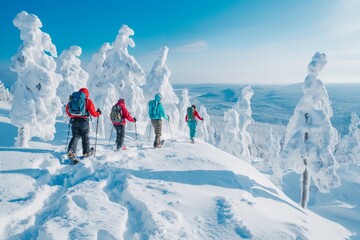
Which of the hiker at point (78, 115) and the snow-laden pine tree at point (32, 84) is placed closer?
the hiker at point (78, 115)

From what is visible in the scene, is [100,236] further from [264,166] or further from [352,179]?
[264,166]

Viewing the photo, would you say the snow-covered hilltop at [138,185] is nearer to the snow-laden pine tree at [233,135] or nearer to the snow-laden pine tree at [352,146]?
the snow-laden pine tree at [233,135]

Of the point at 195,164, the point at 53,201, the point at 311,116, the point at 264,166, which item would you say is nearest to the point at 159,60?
the point at 311,116

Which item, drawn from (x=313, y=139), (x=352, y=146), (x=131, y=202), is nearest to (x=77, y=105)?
(x=131, y=202)

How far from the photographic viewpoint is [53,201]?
562cm

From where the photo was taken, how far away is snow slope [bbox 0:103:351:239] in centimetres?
459

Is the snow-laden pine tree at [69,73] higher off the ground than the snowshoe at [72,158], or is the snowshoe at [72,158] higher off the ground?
the snow-laden pine tree at [69,73]

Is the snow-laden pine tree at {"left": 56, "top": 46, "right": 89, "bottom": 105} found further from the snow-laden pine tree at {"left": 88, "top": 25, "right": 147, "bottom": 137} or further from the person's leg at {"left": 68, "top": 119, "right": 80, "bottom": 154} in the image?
the person's leg at {"left": 68, "top": 119, "right": 80, "bottom": 154}

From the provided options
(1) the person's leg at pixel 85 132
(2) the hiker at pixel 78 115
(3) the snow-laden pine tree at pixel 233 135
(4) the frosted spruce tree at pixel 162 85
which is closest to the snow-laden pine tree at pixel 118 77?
(4) the frosted spruce tree at pixel 162 85

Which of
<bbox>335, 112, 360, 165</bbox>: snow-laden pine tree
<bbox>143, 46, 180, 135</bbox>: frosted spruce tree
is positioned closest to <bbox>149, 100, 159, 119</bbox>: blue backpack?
<bbox>143, 46, 180, 135</bbox>: frosted spruce tree

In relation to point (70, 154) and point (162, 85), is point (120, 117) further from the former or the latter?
point (162, 85)

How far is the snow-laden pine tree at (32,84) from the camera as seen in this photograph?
12.8m

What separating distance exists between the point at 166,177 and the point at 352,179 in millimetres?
40109

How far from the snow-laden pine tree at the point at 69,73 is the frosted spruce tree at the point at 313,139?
73.5ft
